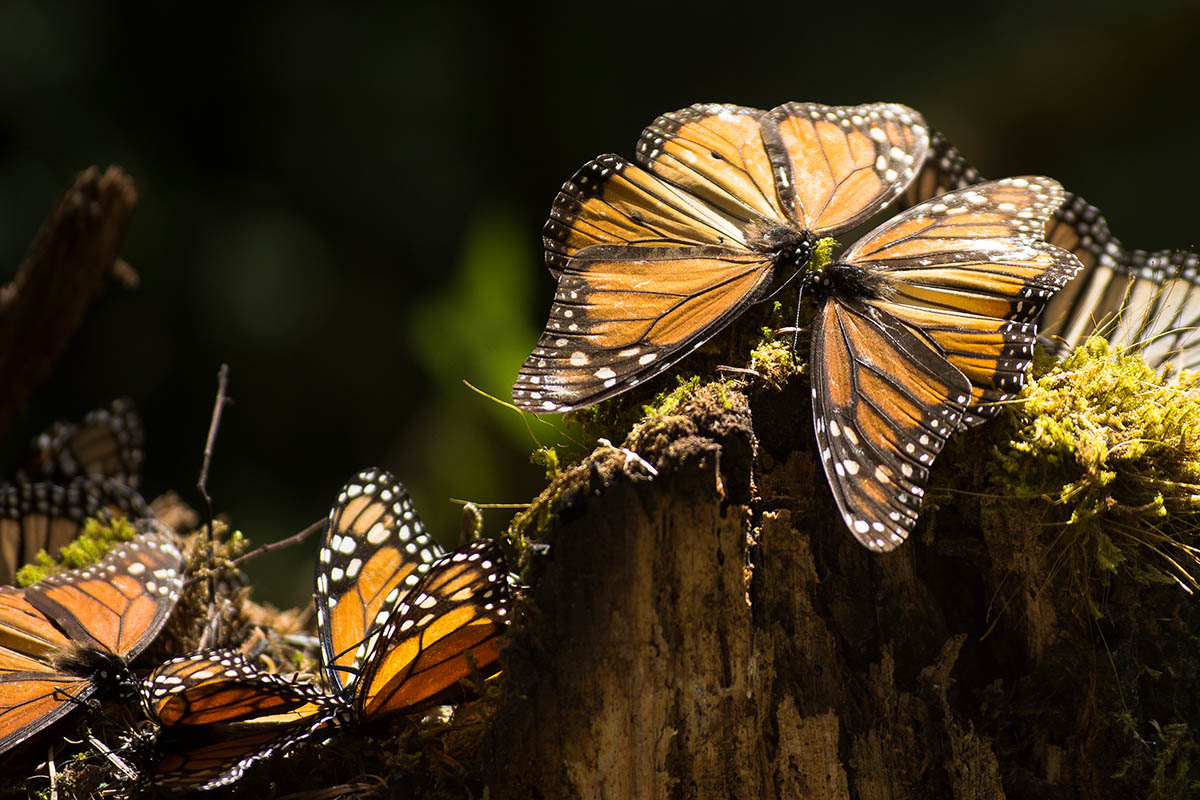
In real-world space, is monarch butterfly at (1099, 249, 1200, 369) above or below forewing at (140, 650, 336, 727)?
above

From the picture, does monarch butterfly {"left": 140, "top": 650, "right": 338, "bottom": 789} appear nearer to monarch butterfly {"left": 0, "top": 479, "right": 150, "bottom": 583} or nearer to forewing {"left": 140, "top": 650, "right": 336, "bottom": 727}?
forewing {"left": 140, "top": 650, "right": 336, "bottom": 727}

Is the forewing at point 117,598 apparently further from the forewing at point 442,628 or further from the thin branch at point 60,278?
the thin branch at point 60,278

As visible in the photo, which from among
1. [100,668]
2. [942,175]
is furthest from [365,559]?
[942,175]

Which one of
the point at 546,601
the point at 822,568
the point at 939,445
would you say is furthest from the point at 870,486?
the point at 546,601

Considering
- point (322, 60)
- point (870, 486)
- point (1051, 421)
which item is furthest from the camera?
point (322, 60)

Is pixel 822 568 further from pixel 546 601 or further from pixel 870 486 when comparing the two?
pixel 546 601

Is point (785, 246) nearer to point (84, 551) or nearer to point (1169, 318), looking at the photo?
point (1169, 318)

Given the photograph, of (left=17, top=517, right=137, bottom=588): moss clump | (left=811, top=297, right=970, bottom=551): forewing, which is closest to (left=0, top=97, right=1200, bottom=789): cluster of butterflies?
(left=811, top=297, right=970, bottom=551): forewing
